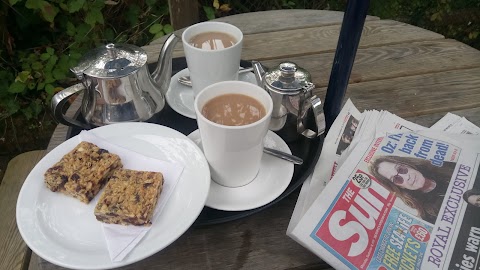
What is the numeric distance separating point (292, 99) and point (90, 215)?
0.37m

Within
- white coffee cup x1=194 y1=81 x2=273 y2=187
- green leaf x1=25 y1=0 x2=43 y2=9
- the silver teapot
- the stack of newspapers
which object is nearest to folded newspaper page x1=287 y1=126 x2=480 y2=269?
the stack of newspapers

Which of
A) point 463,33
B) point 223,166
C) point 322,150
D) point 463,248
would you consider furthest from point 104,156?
point 463,33

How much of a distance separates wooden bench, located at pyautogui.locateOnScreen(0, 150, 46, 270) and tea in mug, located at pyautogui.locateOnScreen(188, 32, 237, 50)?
53 cm

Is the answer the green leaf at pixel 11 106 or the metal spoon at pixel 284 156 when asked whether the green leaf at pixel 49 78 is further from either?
the metal spoon at pixel 284 156

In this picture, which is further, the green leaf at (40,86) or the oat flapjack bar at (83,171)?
the green leaf at (40,86)

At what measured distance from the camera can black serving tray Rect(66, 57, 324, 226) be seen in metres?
0.56

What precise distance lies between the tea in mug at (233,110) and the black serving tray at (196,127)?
130mm

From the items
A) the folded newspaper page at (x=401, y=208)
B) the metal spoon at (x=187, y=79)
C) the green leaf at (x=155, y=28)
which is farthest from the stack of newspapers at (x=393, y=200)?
the green leaf at (x=155, y=28)

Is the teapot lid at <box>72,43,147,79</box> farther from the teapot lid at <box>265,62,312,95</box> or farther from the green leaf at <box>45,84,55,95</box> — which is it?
the green leaf at <box>45,84,55,95</box>

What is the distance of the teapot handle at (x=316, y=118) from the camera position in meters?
0.63

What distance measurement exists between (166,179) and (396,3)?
169cm

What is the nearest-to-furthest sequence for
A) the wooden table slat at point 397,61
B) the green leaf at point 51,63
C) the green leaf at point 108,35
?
the wooden table slat at point 397,61, the green leaf at point 51,63, the green leaf at point 108,35

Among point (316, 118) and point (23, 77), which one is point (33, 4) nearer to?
point (23, 77)

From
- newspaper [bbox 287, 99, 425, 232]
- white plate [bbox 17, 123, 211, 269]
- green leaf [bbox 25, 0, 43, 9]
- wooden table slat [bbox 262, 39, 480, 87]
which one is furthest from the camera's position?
green leaf [bbox 25, 0, 43, 9]
